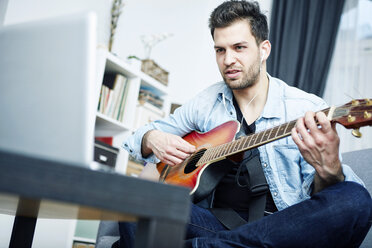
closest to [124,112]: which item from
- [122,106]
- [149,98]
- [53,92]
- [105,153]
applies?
[122,106]

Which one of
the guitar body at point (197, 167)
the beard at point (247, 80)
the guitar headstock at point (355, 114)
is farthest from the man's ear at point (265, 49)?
the guitar headstock at point (355, 114)

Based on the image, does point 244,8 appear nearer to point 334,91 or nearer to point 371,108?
point 371,108

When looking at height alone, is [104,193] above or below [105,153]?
below

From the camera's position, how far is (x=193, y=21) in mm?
3357

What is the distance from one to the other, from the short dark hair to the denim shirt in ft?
0.83

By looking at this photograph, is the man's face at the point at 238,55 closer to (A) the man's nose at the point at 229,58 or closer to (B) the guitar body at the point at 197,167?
(A) the man's nose at the point at 229,58

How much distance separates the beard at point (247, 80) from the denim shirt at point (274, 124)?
0.05 meters

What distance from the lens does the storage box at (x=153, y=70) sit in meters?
2.89

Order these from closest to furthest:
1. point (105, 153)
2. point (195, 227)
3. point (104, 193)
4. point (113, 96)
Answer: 1. point (104, 193)
2. point (195, 227)
3. point (105, 153)
4. point (113, 96)

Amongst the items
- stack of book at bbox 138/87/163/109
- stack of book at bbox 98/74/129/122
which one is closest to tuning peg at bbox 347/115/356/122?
stack of book at bbox 98/74/129/122

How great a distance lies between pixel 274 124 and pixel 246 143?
0.81 feet

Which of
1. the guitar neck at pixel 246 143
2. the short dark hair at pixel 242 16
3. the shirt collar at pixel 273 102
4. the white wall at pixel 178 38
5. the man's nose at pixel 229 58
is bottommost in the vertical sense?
the guitar neck at pixel 246 143

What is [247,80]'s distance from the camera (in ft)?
5.46

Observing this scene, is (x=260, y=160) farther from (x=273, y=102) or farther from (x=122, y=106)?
(x=122, y=106)
